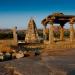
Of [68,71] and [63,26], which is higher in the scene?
[63,26]

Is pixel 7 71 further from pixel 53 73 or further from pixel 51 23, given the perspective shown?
pixel 51 23

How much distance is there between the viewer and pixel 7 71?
37.7ft

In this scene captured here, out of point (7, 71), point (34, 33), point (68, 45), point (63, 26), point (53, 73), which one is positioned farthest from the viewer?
point (34, 33)

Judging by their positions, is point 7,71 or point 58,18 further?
point 58,18

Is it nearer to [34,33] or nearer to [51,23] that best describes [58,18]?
[51,23]

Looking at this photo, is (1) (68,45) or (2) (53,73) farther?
(1) (68,45)

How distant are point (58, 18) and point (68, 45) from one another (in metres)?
4.91

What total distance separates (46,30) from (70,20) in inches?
262

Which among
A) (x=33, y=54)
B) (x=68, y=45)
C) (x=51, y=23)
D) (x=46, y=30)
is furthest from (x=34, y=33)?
(x=33, y=54)

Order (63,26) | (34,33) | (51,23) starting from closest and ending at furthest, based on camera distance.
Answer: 1. (51,23)
2. (63,26)
3. (34,33)

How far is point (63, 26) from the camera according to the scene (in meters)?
32.1

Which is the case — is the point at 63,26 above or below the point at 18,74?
above

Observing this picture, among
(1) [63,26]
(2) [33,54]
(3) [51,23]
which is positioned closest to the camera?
(2) [33,54]

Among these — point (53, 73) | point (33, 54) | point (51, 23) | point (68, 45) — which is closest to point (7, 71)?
point (53, 73)
